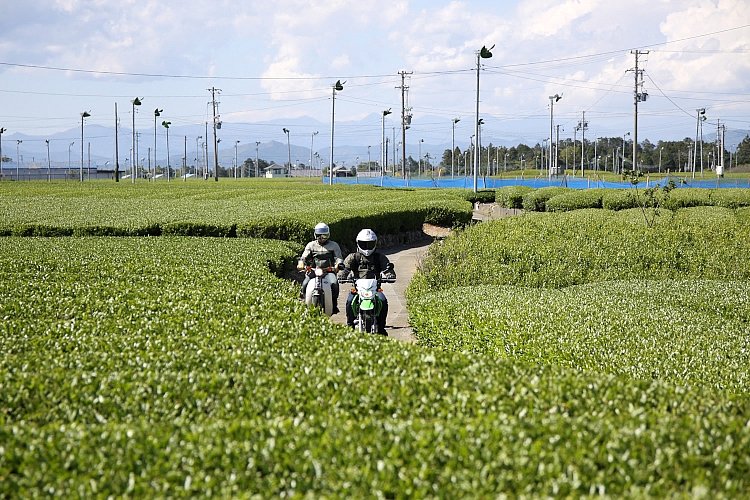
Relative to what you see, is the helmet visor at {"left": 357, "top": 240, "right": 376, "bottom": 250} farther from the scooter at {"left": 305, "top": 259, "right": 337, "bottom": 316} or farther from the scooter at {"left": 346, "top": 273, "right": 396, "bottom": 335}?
the scooter at {"left": 346, "top": 273, "right": 396, "bottom": 335}

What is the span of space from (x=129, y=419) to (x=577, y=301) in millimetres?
6966

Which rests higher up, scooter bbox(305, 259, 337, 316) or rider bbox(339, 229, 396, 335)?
rider bbox(339, 229, 396, 335)

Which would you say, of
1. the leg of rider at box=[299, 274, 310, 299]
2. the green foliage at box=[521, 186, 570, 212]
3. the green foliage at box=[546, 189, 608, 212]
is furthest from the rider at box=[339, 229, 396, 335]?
the green foliage at box=[521, 186, 570, 212]

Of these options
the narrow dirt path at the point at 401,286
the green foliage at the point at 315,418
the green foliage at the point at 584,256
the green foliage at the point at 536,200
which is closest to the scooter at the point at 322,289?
the narrow dirt path at the point at 401,286

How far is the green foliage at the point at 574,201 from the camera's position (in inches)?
1508

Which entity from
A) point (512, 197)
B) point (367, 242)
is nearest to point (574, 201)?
point (512, 197)

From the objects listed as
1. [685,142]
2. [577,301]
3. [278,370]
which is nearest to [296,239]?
[577,301]

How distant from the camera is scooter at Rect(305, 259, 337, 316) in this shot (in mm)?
10500

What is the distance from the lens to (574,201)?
126 feet

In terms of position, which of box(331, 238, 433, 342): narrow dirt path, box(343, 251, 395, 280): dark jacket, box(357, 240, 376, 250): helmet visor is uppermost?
box(357, 240, 376, 250): helmet visor

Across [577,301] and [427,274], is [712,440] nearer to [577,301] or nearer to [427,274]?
[577,301]

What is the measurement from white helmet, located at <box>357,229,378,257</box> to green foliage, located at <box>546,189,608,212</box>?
2844 centimetres

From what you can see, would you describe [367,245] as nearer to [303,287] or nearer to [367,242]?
[367,242]

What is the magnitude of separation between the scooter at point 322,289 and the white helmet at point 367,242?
445mm
